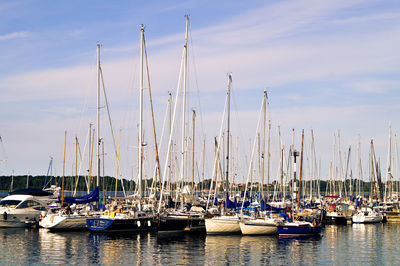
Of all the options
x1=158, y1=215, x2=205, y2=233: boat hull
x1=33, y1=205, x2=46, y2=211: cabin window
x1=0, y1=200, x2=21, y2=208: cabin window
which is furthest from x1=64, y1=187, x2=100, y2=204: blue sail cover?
x1=158, y1=215, x2=205, y2=233: boat hull

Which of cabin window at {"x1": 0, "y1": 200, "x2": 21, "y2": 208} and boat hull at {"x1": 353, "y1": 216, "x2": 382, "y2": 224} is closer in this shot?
cabin window at {"x1": 0, "y1": 200, "x2": 21, "y2": 208}

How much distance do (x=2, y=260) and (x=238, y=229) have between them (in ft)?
78.6

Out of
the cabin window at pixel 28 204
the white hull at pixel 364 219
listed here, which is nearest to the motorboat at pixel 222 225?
the cabin window at pixel 28 204

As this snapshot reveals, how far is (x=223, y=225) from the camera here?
5166 centimetres

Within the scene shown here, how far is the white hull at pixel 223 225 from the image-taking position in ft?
169

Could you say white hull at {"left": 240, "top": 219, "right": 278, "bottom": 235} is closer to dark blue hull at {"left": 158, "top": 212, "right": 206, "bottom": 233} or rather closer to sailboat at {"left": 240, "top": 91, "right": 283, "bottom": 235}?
sailboat at {"left": 240, "top": 91, "right": 283, "bottom": 235}

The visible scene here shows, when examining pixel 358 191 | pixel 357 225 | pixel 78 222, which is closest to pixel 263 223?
pixel 78 222

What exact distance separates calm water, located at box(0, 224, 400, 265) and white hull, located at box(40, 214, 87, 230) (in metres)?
1.30

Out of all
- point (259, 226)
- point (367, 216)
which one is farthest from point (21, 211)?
point (367, 216)

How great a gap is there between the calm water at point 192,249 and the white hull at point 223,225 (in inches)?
45.0

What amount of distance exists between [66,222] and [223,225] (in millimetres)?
16692

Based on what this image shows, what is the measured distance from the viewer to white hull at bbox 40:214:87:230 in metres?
54.7

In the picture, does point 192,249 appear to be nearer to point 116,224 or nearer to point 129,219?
point 129,219

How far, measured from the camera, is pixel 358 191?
98.7m
